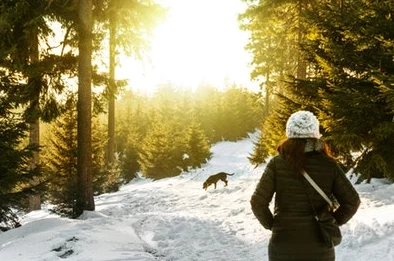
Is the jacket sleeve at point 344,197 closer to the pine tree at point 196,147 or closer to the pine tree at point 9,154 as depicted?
the pine tree at point 9,154

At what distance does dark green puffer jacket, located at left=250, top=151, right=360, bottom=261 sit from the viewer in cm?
351

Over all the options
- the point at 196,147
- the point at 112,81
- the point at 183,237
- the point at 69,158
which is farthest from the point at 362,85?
the point at 196,147

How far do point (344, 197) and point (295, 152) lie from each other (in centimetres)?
60

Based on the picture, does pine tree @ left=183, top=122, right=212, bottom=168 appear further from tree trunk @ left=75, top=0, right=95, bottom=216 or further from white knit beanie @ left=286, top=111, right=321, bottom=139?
white knit beanie @ left=286, top=111, right=321, bottom=139

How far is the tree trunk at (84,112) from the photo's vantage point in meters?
13.7

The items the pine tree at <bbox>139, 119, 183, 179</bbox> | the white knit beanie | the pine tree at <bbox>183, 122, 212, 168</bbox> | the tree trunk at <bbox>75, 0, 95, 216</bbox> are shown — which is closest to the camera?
the white knit beanie

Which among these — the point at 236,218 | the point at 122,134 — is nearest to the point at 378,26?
the point at 236,218

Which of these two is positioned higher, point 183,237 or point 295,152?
point 295,152

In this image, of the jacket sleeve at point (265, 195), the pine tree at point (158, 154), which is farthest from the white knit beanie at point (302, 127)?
the pine tree at point (158, 154)

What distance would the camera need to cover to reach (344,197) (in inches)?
142

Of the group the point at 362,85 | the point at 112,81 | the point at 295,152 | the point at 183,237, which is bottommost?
the point at 183,237

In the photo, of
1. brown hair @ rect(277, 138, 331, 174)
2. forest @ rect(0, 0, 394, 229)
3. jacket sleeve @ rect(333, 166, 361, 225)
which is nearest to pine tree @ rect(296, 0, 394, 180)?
forest @ rect(0, 0, 394, 229)

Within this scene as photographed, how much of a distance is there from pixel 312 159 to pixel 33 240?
7.36 m

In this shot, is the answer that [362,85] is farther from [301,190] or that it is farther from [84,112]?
[84,112]
